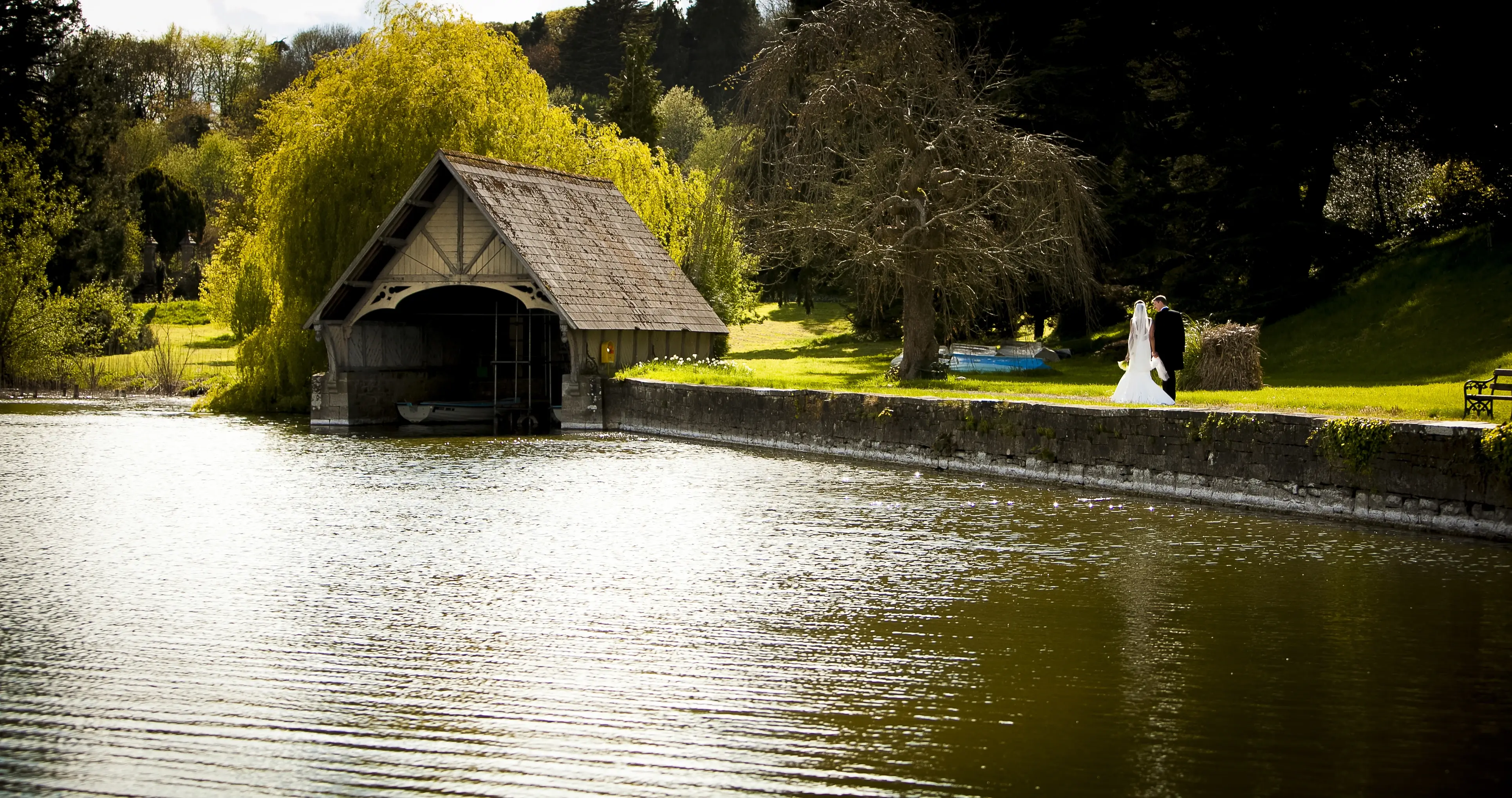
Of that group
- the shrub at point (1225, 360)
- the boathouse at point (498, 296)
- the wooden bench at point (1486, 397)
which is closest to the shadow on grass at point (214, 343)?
the boathouse at point (498, 296)

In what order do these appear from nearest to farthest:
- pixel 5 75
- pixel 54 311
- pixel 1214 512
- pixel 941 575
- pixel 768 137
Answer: pixel 941 575 → pixel 1214 512 → pixel 768 137 → pixel 54 311 → pixel 5 75

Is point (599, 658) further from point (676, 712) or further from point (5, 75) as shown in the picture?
point (5, 75)

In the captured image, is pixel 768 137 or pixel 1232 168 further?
pixel 1232 168

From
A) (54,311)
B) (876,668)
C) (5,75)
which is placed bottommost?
(876,668)

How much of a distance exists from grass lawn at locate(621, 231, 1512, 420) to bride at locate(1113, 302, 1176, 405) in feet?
1.85

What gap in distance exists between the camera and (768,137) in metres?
29.7

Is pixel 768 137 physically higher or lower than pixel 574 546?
higher

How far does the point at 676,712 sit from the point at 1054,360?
28722mm

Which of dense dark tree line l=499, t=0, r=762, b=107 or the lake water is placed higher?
dense dark tree line l=499, t=0, r=762, b=107

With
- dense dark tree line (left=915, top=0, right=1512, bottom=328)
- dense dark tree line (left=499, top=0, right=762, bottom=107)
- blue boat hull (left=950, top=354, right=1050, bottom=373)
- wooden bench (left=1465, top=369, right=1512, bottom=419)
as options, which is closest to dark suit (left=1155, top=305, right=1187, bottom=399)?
wooden bench (left=1465, top=369, right=1512, bottom=419)

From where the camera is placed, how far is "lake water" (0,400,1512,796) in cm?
765

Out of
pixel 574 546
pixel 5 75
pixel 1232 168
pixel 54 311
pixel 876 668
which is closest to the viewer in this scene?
pixel 876 668

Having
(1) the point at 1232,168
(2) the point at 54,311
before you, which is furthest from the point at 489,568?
(2) the point at 54,311

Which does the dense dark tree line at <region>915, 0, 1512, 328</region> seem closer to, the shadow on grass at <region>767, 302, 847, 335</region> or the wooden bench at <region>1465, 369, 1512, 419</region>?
the wooden bench at <region>1465, 369, 1512, 419</region>
